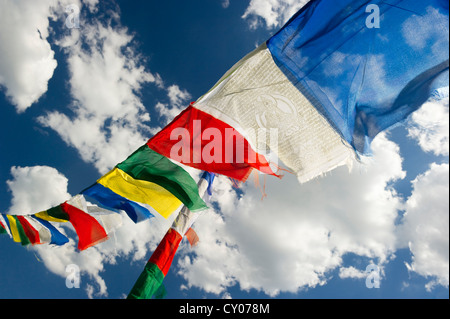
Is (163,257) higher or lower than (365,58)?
lower

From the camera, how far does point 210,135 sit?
584cm

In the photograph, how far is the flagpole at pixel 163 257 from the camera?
5.11 meters

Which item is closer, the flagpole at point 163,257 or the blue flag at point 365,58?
the blue flag at point 365,58

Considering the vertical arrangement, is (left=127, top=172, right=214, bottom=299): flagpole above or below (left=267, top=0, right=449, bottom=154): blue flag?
below

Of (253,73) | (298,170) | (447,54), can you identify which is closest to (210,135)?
(253,73)

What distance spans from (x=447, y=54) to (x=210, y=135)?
3.85 m

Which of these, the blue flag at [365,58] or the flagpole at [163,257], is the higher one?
the blue flag at [365,58]

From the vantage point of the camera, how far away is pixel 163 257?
18.0 ft

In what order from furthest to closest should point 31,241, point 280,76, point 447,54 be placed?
point 31,241, point 280,76, point 447,54

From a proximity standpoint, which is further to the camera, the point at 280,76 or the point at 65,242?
the point at 65,242

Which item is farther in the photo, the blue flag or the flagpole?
the flagpole

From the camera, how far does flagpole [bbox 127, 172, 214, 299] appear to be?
5105mm

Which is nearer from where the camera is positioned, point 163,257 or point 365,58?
point 365,58

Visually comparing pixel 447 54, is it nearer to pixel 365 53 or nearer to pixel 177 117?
pixel 365 53
